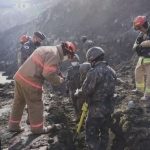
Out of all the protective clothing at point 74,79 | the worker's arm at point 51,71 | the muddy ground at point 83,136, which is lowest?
the muddy ground at point 83,136

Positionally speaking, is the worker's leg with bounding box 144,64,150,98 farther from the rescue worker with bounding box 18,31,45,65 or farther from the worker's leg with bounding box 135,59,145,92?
the rescue worker with bounding box 18,31,45,65

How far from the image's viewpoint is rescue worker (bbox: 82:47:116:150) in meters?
6.98

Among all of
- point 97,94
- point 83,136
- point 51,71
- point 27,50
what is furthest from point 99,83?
point 27,50

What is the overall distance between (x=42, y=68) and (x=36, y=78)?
8.7 inches

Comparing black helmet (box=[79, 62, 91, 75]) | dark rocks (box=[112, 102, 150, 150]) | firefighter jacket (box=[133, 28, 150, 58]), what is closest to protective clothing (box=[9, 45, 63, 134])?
black helmet (box=[79, 62, 91, 75])

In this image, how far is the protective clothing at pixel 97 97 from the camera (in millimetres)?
6977

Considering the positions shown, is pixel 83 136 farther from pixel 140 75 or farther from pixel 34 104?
pixel 140 75

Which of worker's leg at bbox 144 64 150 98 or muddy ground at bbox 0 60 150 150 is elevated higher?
worker's leg at bbox 144 64 150 98

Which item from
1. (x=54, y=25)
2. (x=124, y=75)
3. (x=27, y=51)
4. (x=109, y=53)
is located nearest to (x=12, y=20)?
(x=54, y=25)

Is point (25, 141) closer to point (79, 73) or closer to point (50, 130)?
point (50, 130)

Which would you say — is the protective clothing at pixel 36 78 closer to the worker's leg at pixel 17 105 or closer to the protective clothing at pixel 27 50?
the worker's leg at pixel 17 105

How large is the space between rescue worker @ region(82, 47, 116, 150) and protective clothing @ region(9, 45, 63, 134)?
61 centimetres

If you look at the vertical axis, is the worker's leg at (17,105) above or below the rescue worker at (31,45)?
below

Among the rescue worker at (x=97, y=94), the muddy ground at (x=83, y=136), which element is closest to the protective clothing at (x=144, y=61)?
the muddy ground at (x=83, y=136)
